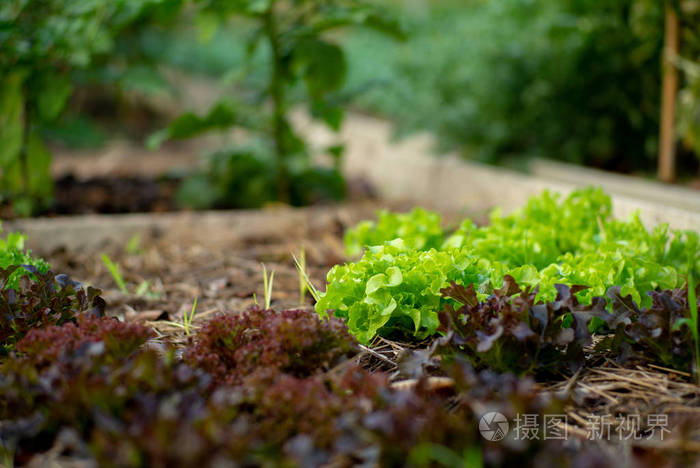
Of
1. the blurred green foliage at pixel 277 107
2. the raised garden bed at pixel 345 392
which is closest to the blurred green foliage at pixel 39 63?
the blurred green foliage at pixel 277 107

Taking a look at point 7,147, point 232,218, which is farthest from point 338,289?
point 7,147

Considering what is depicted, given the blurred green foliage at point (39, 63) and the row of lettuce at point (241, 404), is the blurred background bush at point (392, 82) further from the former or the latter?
the row of lettuce at point (241, 404)

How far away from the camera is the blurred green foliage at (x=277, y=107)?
11.1 ft

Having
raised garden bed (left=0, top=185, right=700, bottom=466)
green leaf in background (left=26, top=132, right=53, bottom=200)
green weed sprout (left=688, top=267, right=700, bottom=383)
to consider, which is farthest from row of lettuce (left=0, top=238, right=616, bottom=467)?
green leaf in background (left=26, top=132, right=53, bottom=200)

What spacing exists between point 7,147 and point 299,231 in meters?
1.56

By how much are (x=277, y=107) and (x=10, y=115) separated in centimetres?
139

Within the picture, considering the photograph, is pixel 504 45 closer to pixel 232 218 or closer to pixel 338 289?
pixel 232 218

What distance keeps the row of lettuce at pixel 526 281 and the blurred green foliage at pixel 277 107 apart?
1631 mm

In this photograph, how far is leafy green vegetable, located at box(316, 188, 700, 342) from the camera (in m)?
1.70

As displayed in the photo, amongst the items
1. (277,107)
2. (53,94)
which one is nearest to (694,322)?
(277,107)

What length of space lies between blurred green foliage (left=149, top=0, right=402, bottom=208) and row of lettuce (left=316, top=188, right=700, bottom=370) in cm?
163

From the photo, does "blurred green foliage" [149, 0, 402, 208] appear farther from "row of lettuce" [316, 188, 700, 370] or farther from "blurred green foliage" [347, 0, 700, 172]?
"row of lettuce" [316, 188, 700, 370]

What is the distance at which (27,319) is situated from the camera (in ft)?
5.50

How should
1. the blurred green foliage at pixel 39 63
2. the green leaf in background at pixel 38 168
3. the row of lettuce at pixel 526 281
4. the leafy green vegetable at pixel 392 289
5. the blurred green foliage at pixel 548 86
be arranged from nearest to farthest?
the row of lettuce at pixel 526 281
the leafy green vegetable at pixel 392 289
the blurred green foliage at pixel 39 63
the green leaf in background at pixel 38 168
the blurred green foliage at pixel 548 86
